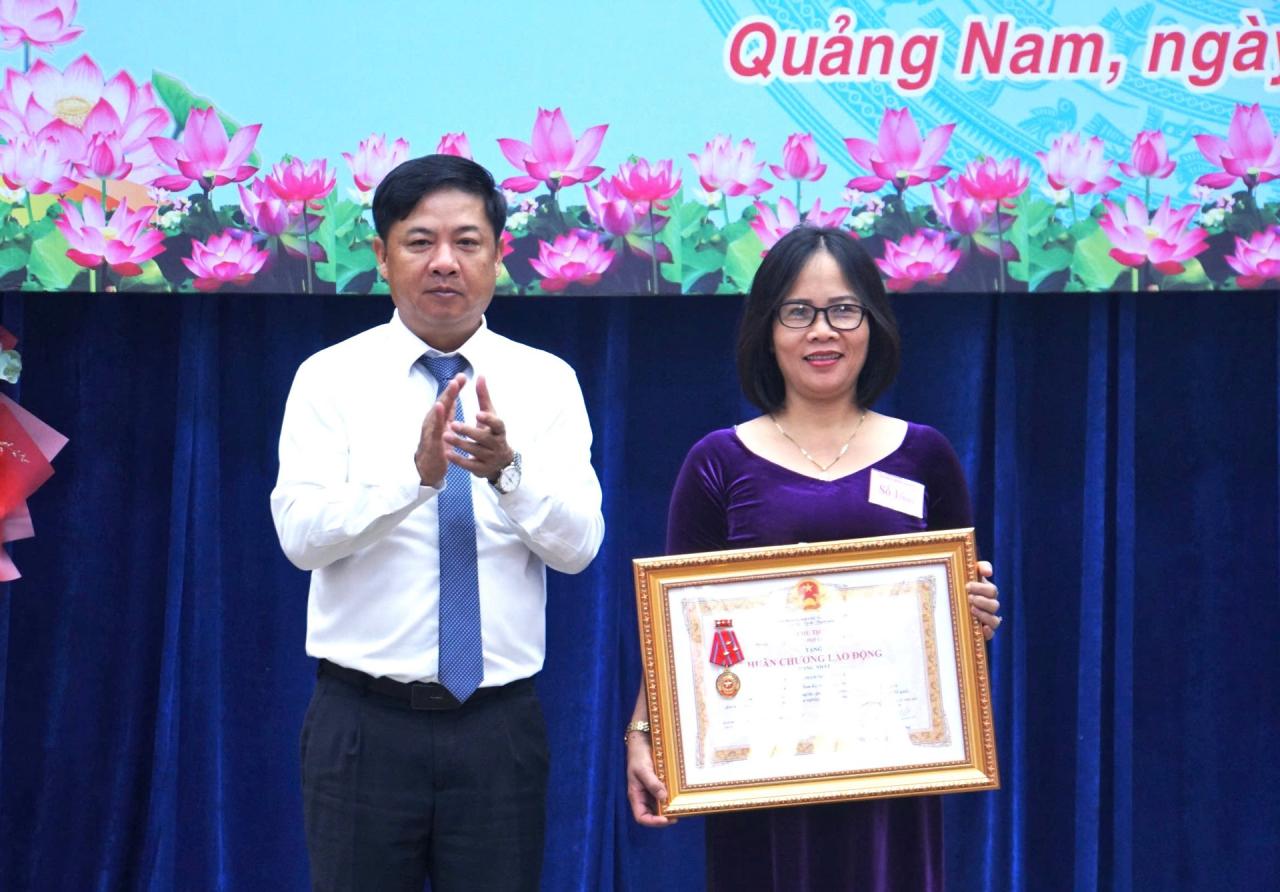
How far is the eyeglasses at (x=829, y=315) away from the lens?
1.83 m

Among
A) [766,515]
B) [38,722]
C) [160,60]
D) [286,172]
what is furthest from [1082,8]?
[38,722]

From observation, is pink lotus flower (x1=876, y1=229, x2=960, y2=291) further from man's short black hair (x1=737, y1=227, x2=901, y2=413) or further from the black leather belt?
the black leather belt

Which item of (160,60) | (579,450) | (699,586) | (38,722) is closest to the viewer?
A: (699,586)

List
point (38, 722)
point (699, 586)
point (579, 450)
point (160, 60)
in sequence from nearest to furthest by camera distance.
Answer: point (699, 586) → point (579, 450) → point (160, 60) → point (38, 722)

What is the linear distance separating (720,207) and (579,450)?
2.59 feet

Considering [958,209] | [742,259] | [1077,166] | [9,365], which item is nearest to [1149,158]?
Answer: [1077,166]

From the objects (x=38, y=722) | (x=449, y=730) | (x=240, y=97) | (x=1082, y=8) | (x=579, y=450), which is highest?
(x=1082, y=8)

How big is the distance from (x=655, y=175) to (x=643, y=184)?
30mm

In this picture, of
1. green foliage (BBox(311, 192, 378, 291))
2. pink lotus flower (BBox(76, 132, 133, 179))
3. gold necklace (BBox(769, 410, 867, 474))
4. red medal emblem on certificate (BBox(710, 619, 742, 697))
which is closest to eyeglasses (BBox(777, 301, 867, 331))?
gold necklace (BBox(769, 410, 867, 474))

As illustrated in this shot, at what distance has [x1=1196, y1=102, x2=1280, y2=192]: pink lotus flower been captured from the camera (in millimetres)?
2514

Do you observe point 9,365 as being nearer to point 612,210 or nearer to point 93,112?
point 93,112

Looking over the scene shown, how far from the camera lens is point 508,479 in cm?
171

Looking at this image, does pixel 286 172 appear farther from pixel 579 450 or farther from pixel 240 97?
pixel 579 450

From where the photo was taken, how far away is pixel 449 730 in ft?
5.85
